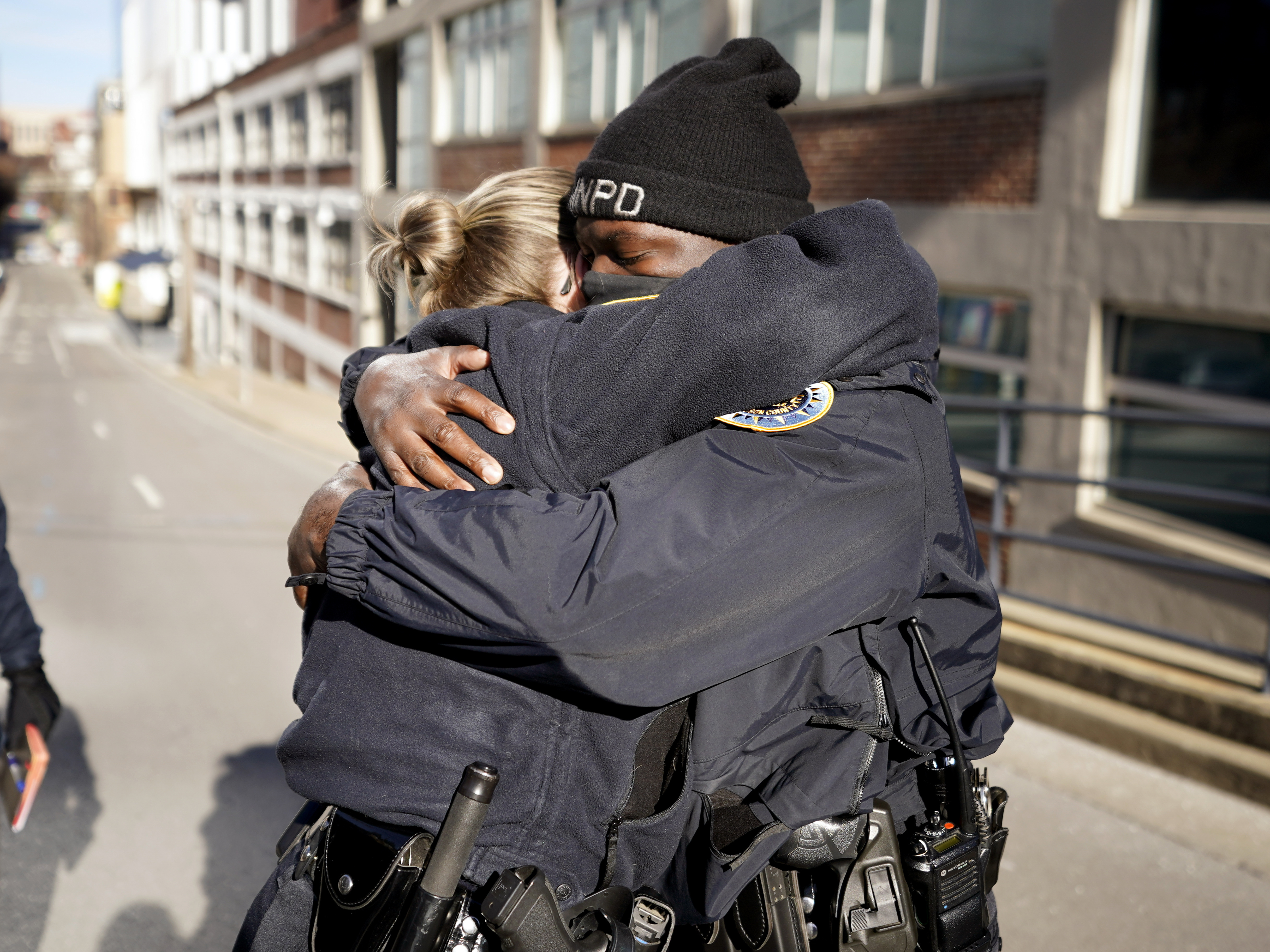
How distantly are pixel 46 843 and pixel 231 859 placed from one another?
29.3 inches

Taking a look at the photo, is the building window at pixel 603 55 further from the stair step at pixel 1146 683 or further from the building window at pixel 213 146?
the building window at pixel 213 146

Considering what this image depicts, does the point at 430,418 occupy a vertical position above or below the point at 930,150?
below

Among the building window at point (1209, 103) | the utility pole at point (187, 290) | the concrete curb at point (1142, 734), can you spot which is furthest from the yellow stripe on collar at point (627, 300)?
the utility pole at point (187, 290)

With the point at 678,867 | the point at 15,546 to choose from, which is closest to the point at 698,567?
the point at 678,867

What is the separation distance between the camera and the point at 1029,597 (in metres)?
5.89

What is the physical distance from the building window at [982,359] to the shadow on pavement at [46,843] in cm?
675

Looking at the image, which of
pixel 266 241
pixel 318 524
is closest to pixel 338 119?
pixel 266 241

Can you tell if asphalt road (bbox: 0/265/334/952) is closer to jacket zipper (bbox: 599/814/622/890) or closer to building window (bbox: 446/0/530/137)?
jacket zipper (bbox: 599/814/622/890)

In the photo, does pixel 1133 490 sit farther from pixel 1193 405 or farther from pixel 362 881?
pixel 362 881

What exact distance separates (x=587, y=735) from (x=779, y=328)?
2.11 ft

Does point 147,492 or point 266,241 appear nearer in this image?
point 147,492

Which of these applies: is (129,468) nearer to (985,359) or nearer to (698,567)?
(985,359)

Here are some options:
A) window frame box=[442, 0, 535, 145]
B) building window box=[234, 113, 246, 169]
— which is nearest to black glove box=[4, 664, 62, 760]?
window frame box=[442, 0, 535, 145]

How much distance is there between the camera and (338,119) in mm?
29469
